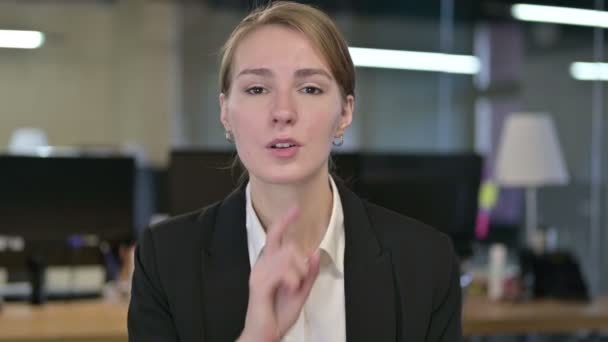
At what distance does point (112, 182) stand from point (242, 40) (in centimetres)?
182

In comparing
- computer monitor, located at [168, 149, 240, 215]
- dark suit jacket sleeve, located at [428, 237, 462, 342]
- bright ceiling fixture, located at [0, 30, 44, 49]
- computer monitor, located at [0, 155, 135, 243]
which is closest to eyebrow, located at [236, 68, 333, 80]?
dark suit jacket sleeve, located at [428, 237, 462, 342]

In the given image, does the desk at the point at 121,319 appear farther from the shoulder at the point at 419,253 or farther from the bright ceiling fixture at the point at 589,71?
the bright ceiling fixture at the point at 589,71

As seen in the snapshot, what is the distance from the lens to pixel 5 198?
3.05 m

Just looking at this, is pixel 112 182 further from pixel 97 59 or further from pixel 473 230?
pixel 97 59

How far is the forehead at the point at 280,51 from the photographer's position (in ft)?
4.63

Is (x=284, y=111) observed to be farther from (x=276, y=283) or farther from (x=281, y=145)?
(x=276, y=283)

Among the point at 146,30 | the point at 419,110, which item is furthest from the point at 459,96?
the point at 146,30

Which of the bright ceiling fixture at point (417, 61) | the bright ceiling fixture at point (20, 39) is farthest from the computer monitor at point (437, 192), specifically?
the bright ceiling fixture at point (20, 39)

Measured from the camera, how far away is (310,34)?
4.69 ft

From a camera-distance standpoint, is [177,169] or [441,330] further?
[177,169]

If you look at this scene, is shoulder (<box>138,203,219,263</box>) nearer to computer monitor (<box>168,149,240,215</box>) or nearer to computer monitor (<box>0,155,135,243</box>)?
computer monitor (<box>168,149,240,215</box>)

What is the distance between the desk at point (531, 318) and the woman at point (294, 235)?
4.86 ft

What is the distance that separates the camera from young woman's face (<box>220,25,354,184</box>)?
1374 mm

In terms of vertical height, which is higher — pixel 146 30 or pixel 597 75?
pixel 146 30
